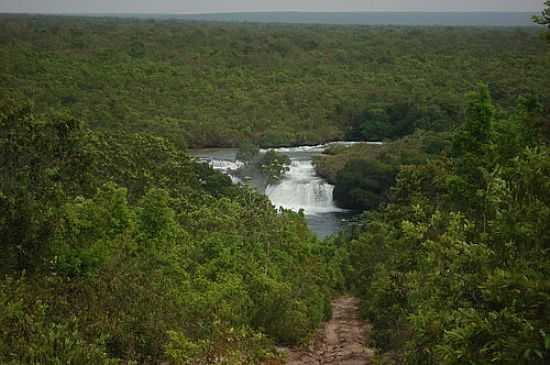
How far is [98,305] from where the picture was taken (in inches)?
617

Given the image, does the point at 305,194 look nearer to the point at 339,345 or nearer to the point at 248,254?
the point at 248,254

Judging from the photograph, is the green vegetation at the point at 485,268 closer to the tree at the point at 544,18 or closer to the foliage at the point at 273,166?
the tree at the point at 544,18

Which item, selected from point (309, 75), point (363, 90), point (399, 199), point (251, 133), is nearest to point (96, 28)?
point (309, 75)

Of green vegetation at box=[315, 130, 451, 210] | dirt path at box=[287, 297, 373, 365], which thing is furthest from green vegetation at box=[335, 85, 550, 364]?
green vegetation at box=[315, 130, 451, 210]

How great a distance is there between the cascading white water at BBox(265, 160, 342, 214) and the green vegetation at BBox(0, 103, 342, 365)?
26286 millimetres

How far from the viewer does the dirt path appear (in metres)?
20.1

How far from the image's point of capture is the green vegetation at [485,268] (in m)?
9.99

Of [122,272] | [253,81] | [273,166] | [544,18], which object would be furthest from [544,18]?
[253,81]

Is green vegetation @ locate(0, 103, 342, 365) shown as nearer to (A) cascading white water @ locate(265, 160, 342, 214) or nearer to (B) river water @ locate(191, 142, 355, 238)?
(B) river water @ locate(191, 142, 355, 238)

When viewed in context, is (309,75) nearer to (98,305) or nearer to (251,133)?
(251,133)

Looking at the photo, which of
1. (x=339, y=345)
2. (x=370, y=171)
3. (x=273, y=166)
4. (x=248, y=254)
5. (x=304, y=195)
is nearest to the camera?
(x=339, y=345)

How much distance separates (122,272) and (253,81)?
91.3 meters

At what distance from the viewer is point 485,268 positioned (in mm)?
11312

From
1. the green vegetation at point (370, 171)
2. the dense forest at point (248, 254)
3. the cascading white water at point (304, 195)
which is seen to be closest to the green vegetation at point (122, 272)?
the dense forest at point (248, 254)
